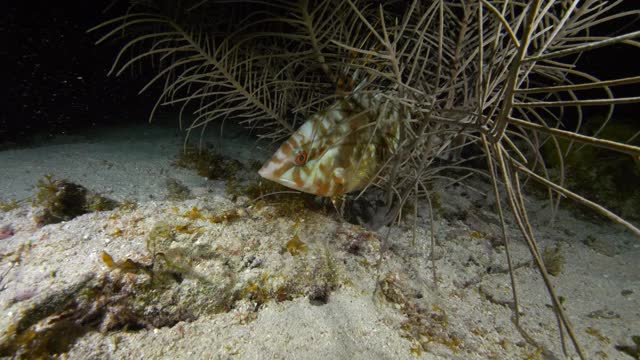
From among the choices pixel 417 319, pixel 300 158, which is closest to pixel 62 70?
pixel 300 158

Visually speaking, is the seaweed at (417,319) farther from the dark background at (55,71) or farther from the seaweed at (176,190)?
the dark background at (55,71)

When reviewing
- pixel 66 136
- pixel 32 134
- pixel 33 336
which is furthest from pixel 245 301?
pixel 32 134

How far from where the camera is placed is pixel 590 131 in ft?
17.5

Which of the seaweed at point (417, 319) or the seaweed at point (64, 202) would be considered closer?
the seaweed at point (417, 319)

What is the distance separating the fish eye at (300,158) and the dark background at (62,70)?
6.24 meters

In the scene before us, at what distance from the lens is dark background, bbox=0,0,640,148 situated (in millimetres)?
6000

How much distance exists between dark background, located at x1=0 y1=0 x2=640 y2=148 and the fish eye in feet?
20.5

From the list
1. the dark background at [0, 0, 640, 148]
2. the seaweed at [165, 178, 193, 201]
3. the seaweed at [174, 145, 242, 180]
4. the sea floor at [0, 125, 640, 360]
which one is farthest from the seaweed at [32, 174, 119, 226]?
the dark background at [0, 0, 640, 148]

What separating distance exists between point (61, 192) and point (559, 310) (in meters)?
3.52

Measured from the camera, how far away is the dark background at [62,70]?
19.7 feet

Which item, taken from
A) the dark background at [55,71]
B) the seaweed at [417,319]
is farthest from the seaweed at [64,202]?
the dark background at [55,71]

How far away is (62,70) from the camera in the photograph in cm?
726

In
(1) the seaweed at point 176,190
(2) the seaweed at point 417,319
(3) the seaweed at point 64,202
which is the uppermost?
(3) the seaweed at point 64,202

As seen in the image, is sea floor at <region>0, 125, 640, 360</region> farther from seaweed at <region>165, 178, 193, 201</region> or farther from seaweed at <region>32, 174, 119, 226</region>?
seaweed at <region>165, 178, 193, 201</region>
